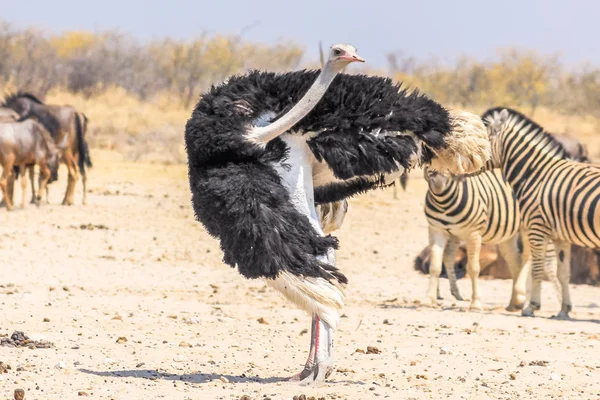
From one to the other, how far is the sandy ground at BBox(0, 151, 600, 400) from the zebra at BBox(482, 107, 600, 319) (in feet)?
2.25

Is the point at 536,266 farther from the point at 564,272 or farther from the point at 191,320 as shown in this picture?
the point at 191,320

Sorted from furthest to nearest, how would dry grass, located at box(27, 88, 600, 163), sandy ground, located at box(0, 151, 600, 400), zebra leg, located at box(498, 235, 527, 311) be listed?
dry grass, located at box(27, 88, 600, 163) → zebra leg, located at box(498, 235, 527, 311) → sandy ground, located at box(0, 151, 600, 400)

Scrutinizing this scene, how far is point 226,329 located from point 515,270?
168 inches

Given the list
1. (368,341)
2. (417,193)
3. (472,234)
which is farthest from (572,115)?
(368,341)

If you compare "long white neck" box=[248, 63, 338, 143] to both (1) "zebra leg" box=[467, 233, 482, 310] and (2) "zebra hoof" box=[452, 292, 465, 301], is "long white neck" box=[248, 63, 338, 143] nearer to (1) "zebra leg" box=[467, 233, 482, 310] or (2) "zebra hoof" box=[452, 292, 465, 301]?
(1) "zebra leg" box=[467, 233, 482, 310]

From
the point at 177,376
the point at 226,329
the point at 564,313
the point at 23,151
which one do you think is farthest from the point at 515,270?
the point at 23,151

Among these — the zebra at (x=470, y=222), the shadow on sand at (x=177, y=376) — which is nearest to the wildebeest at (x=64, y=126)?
the zebra at (x=470, y=222)

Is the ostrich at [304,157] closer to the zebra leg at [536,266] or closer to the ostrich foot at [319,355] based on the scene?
the ostrich foot at [319,355]

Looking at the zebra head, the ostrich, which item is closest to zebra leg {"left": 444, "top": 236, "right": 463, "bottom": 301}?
the zebra head

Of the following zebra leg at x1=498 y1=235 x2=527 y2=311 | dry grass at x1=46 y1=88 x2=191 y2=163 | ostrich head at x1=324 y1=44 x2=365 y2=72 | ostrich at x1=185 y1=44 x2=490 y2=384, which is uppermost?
dry grass at x1=46 y1=88 x2=191 y2=163

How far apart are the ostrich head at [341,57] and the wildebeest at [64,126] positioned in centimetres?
1425

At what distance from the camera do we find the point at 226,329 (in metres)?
8.84

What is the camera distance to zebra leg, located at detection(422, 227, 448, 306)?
1149cm

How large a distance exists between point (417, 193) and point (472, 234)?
11.6 meters
